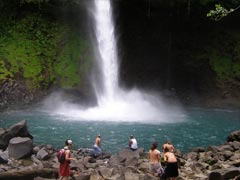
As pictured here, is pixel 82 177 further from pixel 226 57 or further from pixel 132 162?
pixel 226 57

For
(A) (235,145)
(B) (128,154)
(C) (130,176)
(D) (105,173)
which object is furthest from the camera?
(A) (235,145)

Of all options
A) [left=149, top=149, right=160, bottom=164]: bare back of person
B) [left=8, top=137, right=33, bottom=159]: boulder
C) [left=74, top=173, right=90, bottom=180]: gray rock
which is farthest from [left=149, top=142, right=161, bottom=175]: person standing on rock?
[left=8, top=137, right=33, bottom=159]: boulder

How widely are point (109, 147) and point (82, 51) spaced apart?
78.3 feet

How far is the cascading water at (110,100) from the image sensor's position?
34.7m

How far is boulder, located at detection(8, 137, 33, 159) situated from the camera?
19766 mm

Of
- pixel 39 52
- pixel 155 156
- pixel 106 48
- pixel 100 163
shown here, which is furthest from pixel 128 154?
pixel 39 52

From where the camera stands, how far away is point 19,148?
65.4 feet

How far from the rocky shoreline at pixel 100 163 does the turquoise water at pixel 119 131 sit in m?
2.63

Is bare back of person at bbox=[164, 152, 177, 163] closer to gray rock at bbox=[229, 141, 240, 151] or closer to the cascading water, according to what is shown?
gray rock at bbox=[229, 141, 240, 151]

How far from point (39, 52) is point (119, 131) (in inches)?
803

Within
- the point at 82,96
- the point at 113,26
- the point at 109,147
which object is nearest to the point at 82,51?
the point at 113,26

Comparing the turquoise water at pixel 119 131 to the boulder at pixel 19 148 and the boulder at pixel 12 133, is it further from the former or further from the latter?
the boulder at pixel 19 148

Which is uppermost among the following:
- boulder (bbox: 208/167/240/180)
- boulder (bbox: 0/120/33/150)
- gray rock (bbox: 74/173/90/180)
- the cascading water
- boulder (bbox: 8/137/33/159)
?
the cascading water

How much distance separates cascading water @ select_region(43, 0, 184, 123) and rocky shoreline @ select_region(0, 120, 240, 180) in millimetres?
11663
